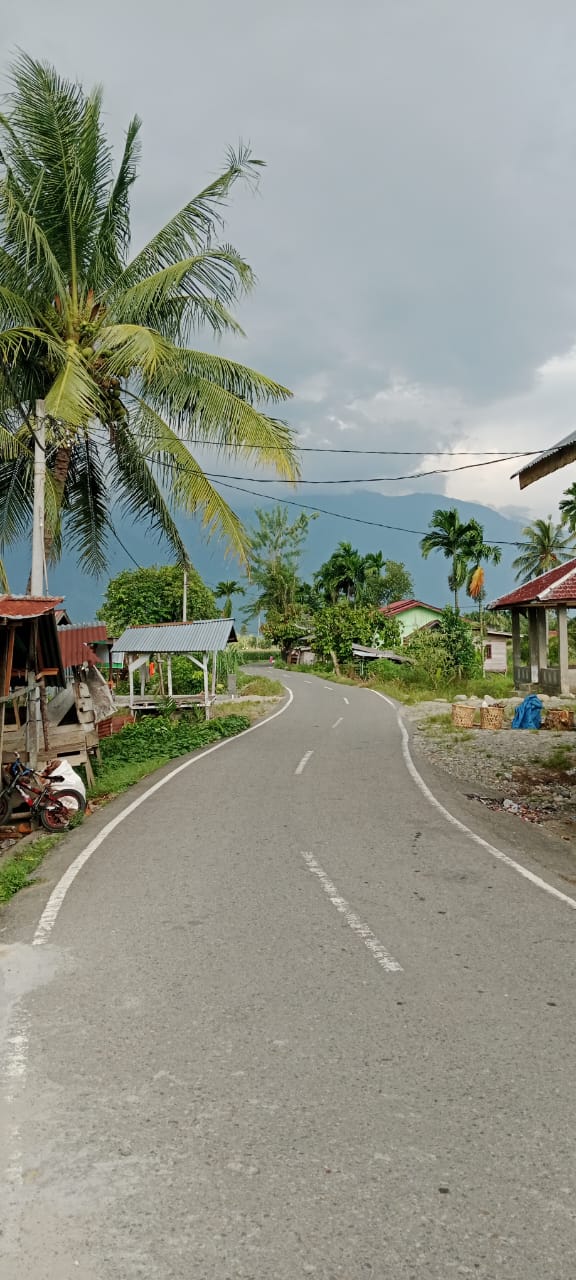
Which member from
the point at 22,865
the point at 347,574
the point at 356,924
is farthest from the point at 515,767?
the point at 347,574

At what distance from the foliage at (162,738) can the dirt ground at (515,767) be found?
17.3 ft

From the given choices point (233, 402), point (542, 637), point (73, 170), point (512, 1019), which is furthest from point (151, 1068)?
point (542, 637)

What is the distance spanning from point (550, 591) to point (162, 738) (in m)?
13.6

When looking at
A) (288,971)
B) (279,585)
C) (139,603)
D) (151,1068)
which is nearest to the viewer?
(151,1068)

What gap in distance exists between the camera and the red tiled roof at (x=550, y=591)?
86.4 ft

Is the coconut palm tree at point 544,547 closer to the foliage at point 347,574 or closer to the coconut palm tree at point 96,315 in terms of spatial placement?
the foliage at point 347,574

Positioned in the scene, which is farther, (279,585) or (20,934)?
(279,585)

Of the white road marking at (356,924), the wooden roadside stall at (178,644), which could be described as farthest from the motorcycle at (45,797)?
the wooden roadside stall at (178,644)

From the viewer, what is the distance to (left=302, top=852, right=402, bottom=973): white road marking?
539 centimetres

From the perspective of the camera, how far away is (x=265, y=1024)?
4.47 m

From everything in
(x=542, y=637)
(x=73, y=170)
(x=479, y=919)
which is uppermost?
(x=73, y=170)

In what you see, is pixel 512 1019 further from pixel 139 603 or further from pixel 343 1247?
pixel 139 603

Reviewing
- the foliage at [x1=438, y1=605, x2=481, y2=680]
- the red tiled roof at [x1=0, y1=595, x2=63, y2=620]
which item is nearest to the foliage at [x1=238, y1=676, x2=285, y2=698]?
the foliage at [x1=438, y1=605, x2=481, y2=680]

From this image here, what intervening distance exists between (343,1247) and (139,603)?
155ft
